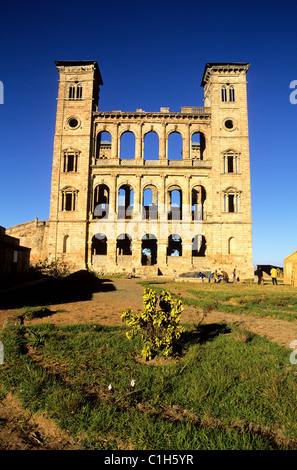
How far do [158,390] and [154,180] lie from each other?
29291 millimetres

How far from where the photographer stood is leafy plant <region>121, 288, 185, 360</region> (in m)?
4.77

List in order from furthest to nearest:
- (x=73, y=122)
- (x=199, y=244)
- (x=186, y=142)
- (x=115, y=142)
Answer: (x=73, y=122), (x=115, y=142), (x=186, y=142), (x=199, y=244)

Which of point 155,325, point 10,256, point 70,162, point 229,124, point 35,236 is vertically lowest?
point 155,325

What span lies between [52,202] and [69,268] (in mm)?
7648

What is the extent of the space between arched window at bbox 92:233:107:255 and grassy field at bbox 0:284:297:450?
84.0 feet

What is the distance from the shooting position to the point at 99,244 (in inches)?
1395

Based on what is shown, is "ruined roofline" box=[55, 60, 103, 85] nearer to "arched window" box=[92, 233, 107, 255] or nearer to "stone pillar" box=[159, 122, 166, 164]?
"stone pillar" box=[159, 122, 166, 164]

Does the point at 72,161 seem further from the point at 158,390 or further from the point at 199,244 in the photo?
the point at 158,390

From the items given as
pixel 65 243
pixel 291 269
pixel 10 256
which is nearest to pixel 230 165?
pixel 291 269

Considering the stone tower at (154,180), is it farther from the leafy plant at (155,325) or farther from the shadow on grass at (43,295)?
the leafy plant at (155,325)

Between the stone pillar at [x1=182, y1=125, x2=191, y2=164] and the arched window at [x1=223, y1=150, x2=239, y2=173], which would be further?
the stone pillar at [x1=182, y1=125, x2=191, y2=164]

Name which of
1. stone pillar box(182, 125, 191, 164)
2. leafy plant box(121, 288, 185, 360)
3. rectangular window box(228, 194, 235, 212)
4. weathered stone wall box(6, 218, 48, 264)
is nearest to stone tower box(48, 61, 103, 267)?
weathered stone wall box(6, 218, 48, 264)

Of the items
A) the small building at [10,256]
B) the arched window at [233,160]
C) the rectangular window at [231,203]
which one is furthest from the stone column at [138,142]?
the small building at [10,256]
